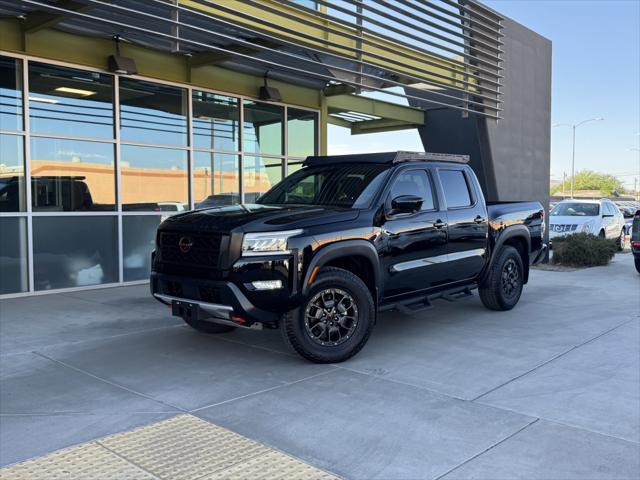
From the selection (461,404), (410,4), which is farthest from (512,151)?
(461,404)

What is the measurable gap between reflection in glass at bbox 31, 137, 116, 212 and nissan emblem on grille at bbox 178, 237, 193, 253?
4557mm

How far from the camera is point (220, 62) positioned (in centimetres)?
1016

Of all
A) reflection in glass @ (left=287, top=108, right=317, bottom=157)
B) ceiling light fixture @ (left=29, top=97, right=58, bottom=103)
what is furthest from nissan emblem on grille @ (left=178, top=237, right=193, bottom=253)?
reflection in glass @ (left=287, top=108, right=317, bottom=157)

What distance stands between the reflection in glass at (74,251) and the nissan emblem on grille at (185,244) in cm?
453

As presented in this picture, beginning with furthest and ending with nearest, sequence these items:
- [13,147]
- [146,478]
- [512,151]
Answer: [512,151] → [13,147] → [146,478]

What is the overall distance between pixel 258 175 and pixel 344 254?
7.11 meters

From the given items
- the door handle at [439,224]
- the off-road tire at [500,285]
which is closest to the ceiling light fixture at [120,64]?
the door handle at [439,224]

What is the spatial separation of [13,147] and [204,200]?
3484 millimetres

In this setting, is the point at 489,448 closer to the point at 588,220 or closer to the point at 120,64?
the point at 120,64

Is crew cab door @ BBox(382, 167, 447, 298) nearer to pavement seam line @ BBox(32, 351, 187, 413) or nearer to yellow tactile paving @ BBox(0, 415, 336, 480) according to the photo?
pavement seam line @ BBox(32, 351, 187, 413)

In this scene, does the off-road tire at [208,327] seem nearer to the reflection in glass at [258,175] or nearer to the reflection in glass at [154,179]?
the reflection in glass at [154,179]

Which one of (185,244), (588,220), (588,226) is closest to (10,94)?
(185,244)

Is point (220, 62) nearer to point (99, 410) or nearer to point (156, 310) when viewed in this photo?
point (156, 310)

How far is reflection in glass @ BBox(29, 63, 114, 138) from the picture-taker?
29.7ft
